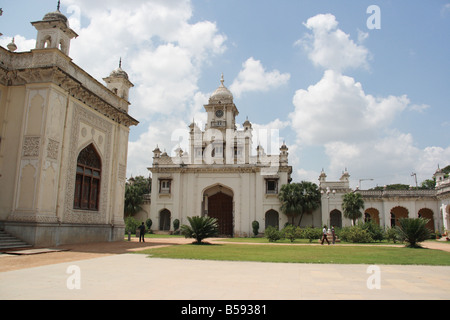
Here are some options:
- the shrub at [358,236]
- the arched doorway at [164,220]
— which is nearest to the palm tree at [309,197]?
the shrub at [358,236]

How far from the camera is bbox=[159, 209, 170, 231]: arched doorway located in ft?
135

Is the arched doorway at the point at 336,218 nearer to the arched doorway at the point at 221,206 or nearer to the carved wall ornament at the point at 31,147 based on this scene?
the arched doorway at the point at 221,206

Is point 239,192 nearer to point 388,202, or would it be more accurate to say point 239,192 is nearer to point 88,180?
point 388,202

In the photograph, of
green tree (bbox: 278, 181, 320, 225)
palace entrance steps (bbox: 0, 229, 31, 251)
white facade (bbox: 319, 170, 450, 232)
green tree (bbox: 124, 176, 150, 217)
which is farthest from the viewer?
green tree (bbox: 124, 176, 150, 217)

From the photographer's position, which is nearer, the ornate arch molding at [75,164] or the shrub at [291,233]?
the ornate arch molding at [75,164]

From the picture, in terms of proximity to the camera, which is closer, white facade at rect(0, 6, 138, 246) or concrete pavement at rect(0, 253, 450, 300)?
concrete pavement at rect(0, 253, 450, 300)

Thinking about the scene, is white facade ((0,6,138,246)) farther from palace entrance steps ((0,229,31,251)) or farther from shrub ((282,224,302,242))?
shrub ((282,224,302,242))

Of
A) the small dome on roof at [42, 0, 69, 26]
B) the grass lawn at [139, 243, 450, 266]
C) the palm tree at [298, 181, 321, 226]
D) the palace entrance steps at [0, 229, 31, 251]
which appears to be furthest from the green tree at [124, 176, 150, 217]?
the grass lawn at [139, 243, 450, 266]

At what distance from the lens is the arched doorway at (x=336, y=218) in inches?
1500

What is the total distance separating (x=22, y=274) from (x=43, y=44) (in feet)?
42.1

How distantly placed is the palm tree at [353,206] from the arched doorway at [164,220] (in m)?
19.8

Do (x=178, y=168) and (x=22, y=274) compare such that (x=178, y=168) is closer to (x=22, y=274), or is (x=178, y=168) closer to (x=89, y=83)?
(x=89, y=83)

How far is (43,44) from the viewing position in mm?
16453

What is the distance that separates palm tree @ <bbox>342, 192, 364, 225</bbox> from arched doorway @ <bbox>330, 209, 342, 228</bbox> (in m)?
2.61
